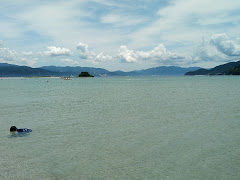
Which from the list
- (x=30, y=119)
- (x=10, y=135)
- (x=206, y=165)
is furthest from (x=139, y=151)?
(x=30, y=119)

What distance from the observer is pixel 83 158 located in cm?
1797

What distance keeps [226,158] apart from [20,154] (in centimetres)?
1629

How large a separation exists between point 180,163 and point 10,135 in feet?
59.5

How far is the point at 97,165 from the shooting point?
54.4 ft

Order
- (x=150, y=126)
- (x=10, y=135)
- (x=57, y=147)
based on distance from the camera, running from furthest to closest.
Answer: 1. (x=150, y=126)
2. (x=10, y=135)
3. (x=57, y=147)

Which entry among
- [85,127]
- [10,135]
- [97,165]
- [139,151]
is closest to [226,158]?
[139,151]

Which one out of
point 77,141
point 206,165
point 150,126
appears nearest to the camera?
point 206,165

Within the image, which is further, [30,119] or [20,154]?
[30,119]

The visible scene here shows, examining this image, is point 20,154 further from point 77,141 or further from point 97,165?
point 97,165

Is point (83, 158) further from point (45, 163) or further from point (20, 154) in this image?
point (20, 154)

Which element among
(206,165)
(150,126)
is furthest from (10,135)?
(206,165)

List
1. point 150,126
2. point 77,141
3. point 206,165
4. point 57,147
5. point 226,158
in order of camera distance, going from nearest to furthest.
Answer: point 206,165 < point 226,158 < point 57,147 < point 77,141 < point 150,126

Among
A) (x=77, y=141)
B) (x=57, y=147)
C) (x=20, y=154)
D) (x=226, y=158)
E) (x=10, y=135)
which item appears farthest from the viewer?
(x=10, y=135)

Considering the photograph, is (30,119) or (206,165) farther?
(30,119)
